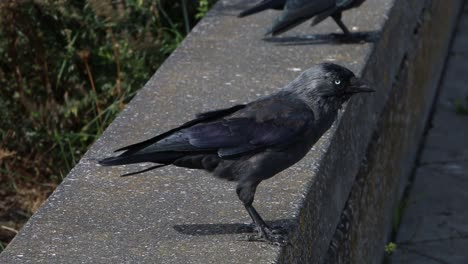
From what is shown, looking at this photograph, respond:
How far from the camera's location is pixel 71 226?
3.10m

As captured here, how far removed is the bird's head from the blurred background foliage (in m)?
1.61

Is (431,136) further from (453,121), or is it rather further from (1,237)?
(1,237)

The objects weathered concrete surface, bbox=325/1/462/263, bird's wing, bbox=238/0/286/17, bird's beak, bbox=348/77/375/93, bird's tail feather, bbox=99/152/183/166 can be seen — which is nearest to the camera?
bird's tail feather, bbox=99/152/183/166

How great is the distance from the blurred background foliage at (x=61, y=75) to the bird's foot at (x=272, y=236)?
1631 millimetres

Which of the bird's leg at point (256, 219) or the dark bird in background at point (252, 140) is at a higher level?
the dark bird in background at point (252, 140)

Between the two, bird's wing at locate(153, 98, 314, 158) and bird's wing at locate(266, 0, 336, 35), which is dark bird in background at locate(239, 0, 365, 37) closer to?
bird's wing at locate(266, 0, 336, 35)

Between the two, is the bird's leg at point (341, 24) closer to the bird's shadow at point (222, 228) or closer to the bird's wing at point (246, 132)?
the bird's wing at point (246, 132)

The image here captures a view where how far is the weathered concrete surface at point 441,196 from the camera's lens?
4.71m

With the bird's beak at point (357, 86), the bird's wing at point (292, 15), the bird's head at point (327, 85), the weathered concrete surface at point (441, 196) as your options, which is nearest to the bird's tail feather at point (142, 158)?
the bird's head at point (327, 85)

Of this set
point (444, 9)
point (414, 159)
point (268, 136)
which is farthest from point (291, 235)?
point (444, 9)

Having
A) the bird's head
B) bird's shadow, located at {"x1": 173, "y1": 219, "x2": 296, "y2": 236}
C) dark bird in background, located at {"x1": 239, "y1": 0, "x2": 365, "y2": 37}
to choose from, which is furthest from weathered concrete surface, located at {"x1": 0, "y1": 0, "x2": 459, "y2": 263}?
the bird's head

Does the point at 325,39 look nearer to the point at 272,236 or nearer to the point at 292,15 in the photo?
the point at 292,15

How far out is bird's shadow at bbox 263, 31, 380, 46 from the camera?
4.59m

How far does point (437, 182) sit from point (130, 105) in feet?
6.24
